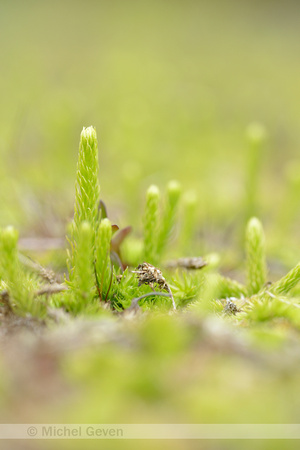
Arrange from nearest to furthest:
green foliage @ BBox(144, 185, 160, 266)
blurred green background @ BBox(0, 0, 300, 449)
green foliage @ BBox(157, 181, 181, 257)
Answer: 1. blurred green background @ BBox(0, 0, 300, 449)
2. green foliage @ BBox(144, 185, 160, 266)
3. green foliage @ BBox(157, 181, 181, 257)

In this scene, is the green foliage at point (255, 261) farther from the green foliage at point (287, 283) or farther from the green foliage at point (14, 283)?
the green foliage at point (14, 283)

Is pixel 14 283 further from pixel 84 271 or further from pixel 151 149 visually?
pixel 151 149

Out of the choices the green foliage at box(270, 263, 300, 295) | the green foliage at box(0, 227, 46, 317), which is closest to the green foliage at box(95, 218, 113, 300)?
the green foliage at box(0, 227, 46, 317)

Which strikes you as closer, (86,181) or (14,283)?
(14,283)

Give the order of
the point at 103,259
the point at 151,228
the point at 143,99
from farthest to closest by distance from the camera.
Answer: the point at 143,99, the point at 151,228, the point at 103,259

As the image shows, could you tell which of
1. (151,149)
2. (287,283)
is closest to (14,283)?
(287,283)

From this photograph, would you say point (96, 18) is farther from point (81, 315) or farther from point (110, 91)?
point (81, 315)

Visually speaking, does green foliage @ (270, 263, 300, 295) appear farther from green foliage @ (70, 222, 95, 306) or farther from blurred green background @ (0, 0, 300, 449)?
green foliage @ (70, 222, 95, 306)
